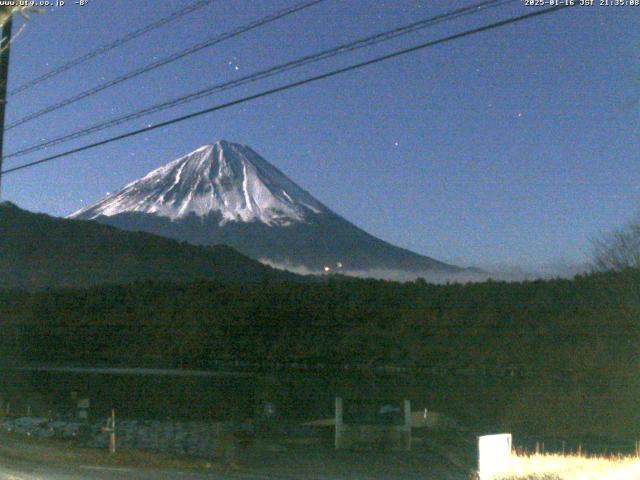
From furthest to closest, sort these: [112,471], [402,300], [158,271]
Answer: [158,271], [402,300], [112,471]

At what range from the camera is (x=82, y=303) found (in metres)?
61.8

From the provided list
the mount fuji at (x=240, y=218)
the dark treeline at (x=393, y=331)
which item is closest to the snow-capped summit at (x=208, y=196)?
the mount fuji at (x=240, y=218)

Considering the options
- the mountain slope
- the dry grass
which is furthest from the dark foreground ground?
the mountain slope

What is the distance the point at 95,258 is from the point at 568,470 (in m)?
78.9

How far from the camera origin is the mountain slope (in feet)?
264

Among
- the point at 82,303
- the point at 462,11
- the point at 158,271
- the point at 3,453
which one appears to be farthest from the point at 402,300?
the point at 462,11

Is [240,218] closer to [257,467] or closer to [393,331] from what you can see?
[393,331]

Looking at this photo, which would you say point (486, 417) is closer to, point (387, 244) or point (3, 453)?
point (3, 453)

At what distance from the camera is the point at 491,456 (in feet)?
38.2

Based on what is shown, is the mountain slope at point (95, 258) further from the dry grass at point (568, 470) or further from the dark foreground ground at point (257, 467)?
the dry grass at point (568, 470)

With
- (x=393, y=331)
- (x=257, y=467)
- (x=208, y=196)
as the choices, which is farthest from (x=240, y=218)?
(x=257, y=467)

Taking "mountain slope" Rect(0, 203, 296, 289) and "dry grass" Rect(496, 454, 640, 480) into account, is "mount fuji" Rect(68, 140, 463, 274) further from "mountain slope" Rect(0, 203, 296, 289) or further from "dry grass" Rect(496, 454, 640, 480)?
"dry grass" Rect(496, 454, 640, 480)

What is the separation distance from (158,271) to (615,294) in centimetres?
5772

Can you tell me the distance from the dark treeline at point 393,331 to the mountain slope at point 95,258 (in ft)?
50.5
